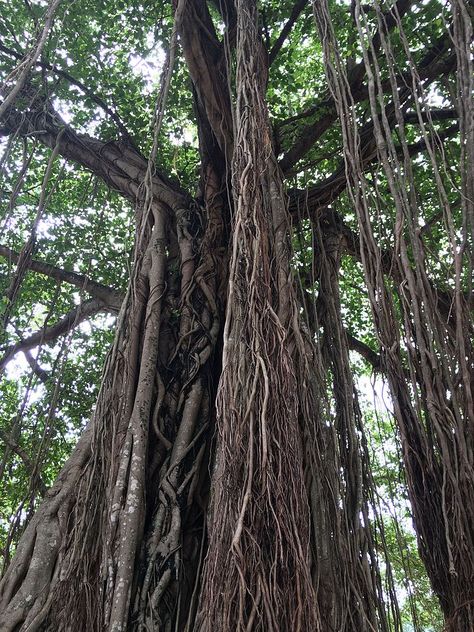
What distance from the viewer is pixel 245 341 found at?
61.9 inches

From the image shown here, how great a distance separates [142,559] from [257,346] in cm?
76

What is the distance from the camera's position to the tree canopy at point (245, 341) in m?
1.26

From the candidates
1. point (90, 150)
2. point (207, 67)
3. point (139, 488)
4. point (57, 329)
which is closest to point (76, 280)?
point (57, 329)

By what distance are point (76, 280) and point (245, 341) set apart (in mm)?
1943

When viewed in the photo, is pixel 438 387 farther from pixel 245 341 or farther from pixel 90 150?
pixel 90 150

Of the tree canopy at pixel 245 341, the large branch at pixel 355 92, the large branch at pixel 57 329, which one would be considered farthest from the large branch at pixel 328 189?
the large branch at pixel 57 329

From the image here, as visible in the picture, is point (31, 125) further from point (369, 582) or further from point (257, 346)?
point (369, 582)

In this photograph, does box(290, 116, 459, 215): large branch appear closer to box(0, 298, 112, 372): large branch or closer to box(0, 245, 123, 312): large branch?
box(0, 245, 123, 312): large branch

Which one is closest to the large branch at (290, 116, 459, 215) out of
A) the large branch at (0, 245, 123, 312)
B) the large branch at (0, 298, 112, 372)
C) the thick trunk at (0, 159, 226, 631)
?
the thick trunk at (0, 159, 226, 631)

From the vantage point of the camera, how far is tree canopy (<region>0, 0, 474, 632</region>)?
1.26 meters

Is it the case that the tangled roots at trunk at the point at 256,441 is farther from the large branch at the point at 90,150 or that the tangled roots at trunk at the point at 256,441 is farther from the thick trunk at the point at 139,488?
the large branch at the point at 90,150

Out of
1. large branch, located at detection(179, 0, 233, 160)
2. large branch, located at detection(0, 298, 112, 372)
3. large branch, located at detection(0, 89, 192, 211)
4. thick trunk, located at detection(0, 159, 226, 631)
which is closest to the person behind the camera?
thick trunk, located at detection(0, 159, 226, 631)

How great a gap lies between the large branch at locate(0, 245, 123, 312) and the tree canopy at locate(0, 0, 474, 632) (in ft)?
0.06

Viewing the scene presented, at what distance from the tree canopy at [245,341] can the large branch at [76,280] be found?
2 cm
